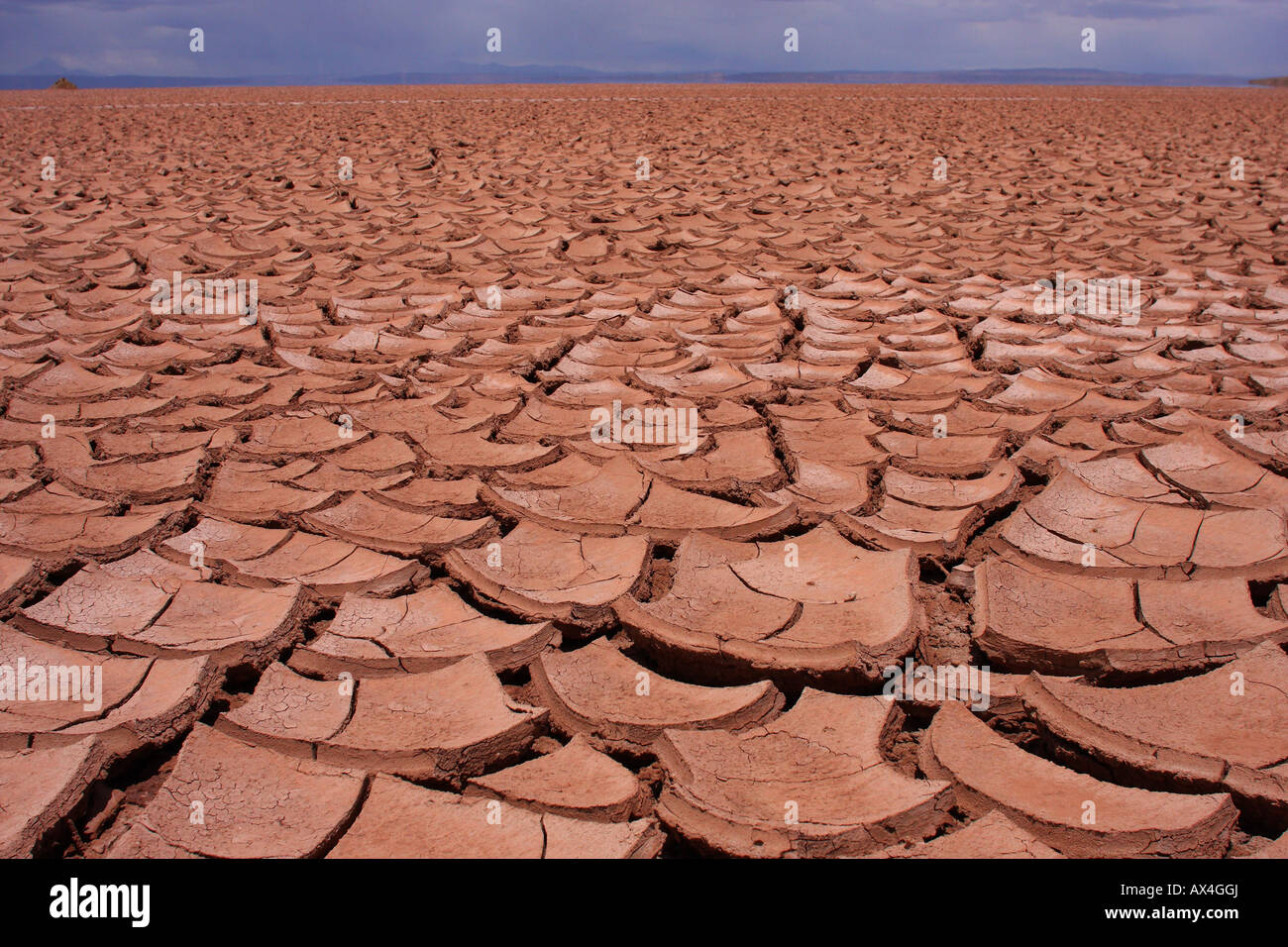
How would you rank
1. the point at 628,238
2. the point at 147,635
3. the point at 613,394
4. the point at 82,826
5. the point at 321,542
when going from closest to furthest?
the point at 82,826 → the point at 147,635 → the point at 321,542 → the point at 613,394 → the point at 628,238

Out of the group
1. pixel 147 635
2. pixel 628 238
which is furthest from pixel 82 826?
pixel 628 238

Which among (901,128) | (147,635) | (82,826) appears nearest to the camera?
(82,826)

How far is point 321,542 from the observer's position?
1693 millimetres

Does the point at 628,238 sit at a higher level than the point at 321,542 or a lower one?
higher

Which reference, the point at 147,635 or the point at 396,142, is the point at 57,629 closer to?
the point at 147,635

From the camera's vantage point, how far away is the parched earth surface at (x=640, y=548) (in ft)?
3.63

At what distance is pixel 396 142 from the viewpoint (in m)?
8.02

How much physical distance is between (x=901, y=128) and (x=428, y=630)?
949cm

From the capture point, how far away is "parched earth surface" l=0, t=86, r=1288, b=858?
111 centimetres

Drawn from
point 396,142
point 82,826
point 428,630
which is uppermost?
point 396,142

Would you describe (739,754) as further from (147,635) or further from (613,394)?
(613,394)

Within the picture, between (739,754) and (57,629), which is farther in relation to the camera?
(57,629)

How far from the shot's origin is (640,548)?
5.43 ft

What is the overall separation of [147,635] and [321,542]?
0.36 meters
